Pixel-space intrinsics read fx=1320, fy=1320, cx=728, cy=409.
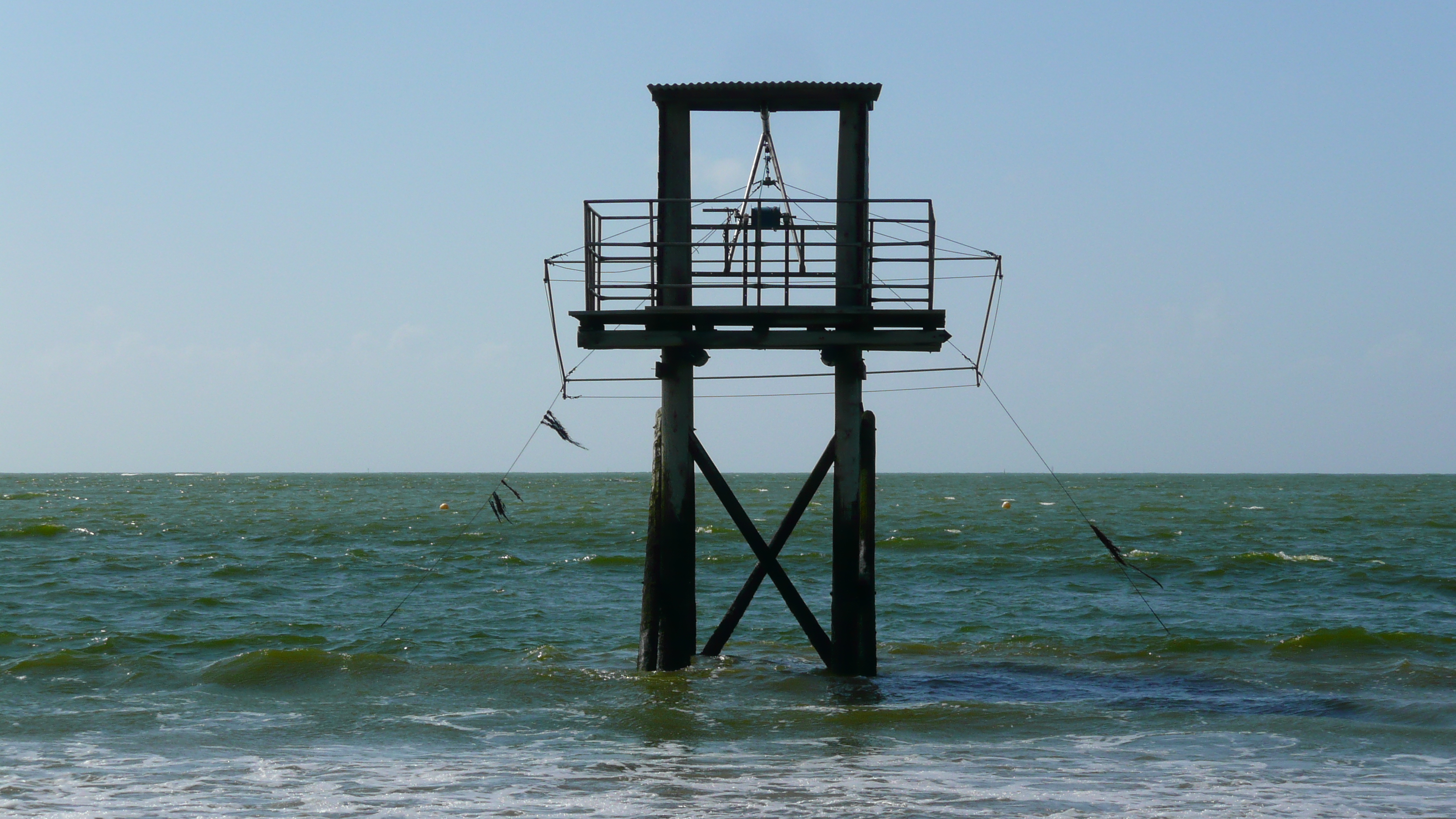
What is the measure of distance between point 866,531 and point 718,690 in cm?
262

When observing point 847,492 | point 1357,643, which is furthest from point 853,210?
point 1357,643

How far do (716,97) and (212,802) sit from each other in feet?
27.1

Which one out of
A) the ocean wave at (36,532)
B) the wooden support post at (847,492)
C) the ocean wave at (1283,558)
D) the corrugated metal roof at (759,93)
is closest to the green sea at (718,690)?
the ocean wave at (1283,558)

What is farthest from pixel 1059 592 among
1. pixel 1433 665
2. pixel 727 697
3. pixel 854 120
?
pixel 854 120

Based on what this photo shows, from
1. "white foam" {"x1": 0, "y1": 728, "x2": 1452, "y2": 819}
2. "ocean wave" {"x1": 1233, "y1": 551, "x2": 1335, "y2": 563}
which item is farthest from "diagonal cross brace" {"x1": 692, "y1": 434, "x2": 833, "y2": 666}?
"ocean wave" {"x1": 1233, "y1": 551, "x2": 1335, "y2": 563}

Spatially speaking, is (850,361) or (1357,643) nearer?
(850,361)

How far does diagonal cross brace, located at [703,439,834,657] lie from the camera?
14.2m

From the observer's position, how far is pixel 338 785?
1111 cm

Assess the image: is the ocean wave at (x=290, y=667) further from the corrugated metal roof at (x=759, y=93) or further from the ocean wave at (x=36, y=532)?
the ocean wave at (x=36, y=532)

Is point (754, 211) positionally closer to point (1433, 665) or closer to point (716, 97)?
point (716, 97)

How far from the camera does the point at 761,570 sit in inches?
568

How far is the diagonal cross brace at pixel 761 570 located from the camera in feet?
46.5

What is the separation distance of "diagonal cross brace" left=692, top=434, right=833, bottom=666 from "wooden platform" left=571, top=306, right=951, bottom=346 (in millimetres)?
1210

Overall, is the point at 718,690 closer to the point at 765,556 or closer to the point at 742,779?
the point at 765,556
